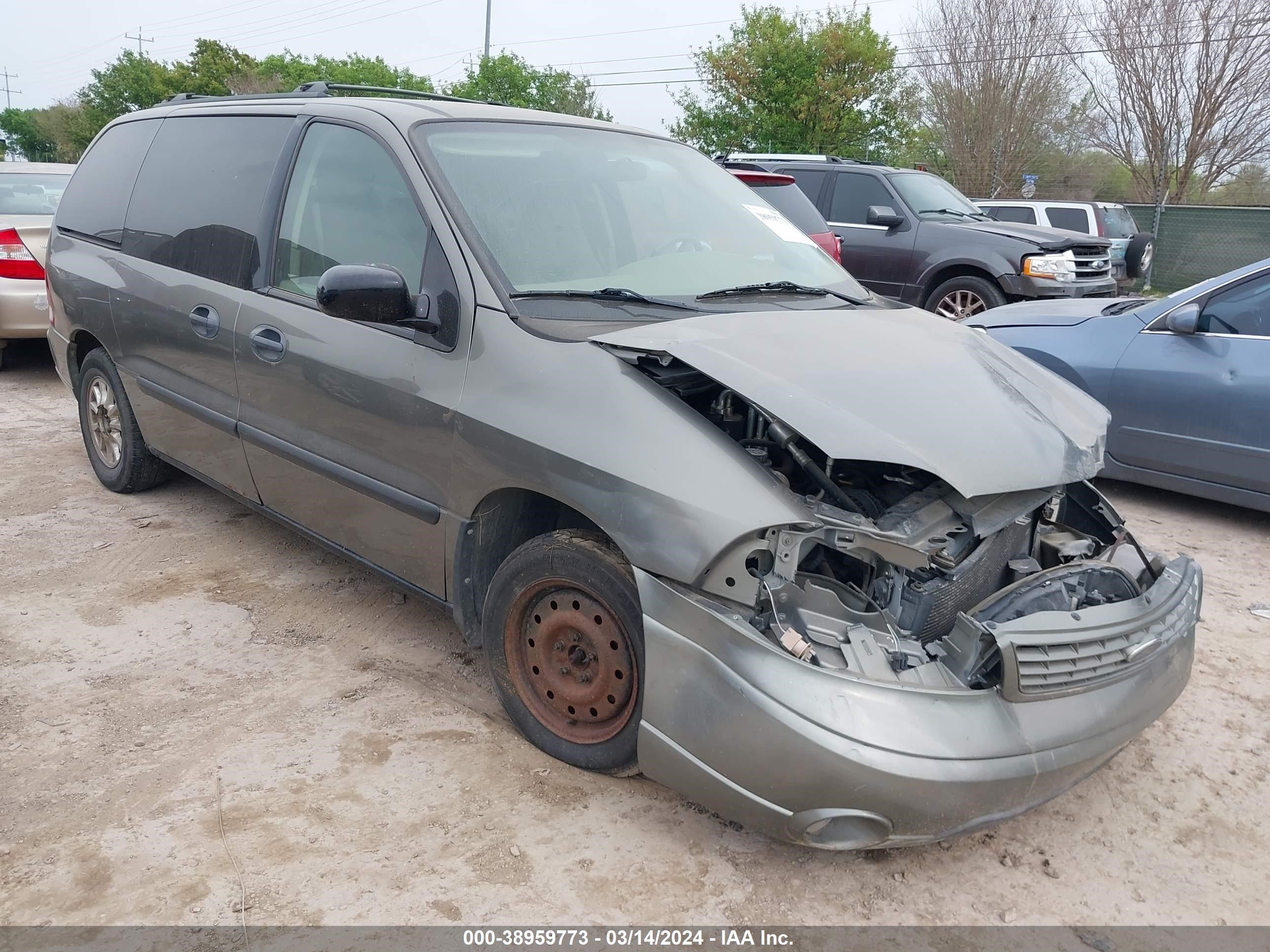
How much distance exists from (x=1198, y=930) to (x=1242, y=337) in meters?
3.62

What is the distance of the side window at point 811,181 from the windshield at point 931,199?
2.59ft

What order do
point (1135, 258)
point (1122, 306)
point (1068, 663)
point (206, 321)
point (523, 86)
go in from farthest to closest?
point (523, 86)
point (1135, 258)
point (1122, 306)
point (206, 321)
point (1068, 663)

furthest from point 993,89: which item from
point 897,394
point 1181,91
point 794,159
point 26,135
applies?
point 26,135

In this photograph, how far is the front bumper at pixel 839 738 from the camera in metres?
2.18

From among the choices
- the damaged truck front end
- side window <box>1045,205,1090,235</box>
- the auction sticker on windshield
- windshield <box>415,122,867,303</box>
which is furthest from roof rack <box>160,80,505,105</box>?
side window <box>1045,205,1090,235</box>

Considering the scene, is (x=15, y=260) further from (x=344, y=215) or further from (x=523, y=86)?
(x=523, y=86)

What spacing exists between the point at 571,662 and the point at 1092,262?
28.6 ft

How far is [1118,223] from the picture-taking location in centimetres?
1534

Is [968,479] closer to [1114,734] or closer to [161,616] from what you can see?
[1114,734]

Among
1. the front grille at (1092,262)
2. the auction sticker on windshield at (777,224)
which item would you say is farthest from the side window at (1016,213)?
the auction sticker on windshield at (777,224)

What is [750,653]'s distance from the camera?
2.24m

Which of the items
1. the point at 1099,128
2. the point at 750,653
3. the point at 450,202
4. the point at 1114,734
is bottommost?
the point at 1114,734

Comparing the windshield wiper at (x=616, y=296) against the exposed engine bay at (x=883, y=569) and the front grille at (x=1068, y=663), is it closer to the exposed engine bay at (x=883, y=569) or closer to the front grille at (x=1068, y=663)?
the exposed engine bay at (x=883, y=569)

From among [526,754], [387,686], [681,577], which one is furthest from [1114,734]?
[387,686]
